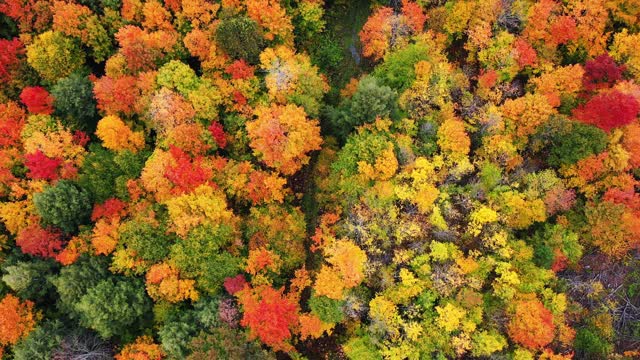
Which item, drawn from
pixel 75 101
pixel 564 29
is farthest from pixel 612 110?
pixel 75 101

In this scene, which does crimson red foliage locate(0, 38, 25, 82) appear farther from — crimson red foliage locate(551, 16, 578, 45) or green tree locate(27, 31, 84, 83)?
crimson red foliage locate(551, 16, 578, 45)

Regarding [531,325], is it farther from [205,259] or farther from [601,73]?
[205,259]

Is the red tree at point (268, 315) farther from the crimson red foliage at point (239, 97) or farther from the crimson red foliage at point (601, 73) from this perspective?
the crimson red foliage at point (601, 73)

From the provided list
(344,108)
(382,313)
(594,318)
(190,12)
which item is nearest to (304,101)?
(344,108)

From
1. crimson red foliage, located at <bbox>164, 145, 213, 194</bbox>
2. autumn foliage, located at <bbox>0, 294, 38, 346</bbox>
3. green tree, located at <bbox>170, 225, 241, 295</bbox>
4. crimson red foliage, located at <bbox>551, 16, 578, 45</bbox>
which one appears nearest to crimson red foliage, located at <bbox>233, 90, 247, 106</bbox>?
crimson red foliage, located at <bbox>164, 145, 213, 194</bbox>

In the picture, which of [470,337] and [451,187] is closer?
[470,337]

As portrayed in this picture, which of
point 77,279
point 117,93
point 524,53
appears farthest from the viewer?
point 117,93

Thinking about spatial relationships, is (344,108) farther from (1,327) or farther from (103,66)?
(1,327)
